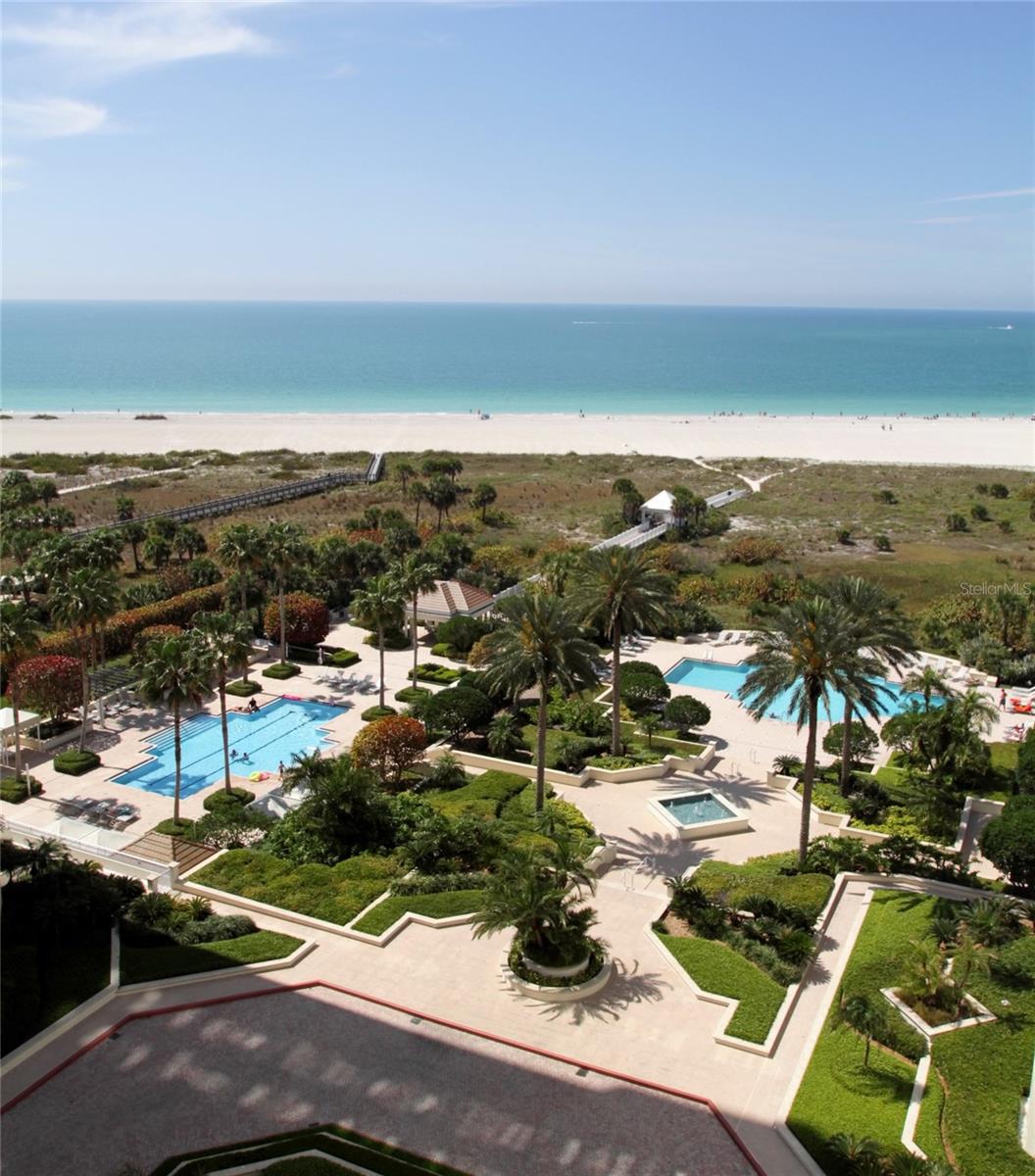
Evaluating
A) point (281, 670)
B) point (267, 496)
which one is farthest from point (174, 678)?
A: point (267, 496)

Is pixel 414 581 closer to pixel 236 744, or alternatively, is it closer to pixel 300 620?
pixel 300 620

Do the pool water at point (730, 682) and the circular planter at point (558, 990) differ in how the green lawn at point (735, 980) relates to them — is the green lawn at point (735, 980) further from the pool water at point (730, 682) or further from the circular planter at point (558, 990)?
the pool water at point (730, 682)

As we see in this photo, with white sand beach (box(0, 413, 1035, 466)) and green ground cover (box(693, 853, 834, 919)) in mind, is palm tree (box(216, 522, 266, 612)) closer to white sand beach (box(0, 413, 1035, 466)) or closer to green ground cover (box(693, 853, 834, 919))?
green ground cover (box(693, 853, 834, 919))

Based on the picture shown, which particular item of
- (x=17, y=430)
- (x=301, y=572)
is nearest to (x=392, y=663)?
(x=301, y=572)

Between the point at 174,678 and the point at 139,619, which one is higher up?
the point at 174,678

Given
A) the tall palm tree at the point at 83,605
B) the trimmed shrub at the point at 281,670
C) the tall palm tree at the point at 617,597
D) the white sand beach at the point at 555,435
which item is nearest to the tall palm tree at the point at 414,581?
the trimmed shrub at the point at 281,670

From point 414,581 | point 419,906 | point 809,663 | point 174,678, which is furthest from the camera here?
point 414,581
